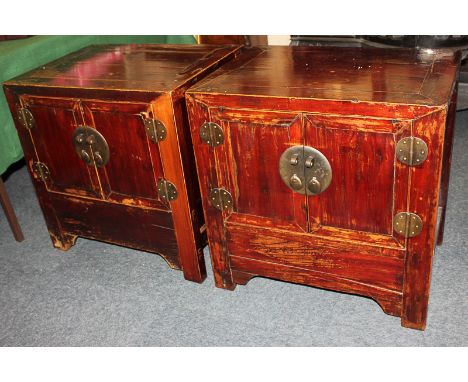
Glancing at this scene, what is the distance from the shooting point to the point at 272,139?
4.54ft

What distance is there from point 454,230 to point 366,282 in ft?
2.08

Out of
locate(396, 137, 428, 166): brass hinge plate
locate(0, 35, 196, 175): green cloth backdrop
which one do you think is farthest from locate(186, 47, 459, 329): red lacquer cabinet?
locate(0, 35, 196, 175): green cloth backdrop

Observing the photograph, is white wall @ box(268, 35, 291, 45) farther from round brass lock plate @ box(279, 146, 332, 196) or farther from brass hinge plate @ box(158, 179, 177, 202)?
round brass lock plate @ box(279, 146, 332, 196)

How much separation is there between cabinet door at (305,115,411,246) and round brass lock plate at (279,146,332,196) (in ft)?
0.05

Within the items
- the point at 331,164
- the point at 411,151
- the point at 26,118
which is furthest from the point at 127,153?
the point at 411,151

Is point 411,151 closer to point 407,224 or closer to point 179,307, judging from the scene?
point 407,224

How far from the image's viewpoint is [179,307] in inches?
67.1

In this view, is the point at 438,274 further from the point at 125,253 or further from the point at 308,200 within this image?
the point at 125,253

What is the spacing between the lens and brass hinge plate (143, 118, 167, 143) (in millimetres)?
1509

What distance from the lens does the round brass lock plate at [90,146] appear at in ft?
5.41

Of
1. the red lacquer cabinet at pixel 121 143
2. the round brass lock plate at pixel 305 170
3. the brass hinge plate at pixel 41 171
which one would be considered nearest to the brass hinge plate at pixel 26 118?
the red lacquer cabinet at pixel 121 143

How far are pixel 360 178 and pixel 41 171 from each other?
3.72 feet

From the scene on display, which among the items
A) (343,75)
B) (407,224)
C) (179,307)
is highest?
(343,75)

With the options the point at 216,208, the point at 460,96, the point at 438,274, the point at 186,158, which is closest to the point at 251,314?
the point at 216,208
